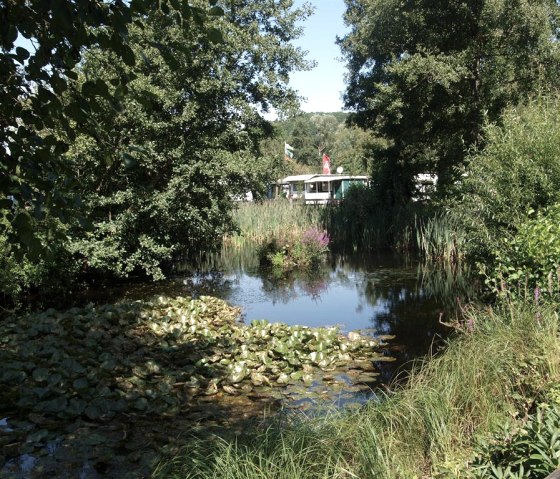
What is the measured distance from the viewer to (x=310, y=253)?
50.8 ft

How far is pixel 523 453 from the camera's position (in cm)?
232

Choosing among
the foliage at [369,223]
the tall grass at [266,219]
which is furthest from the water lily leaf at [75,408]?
the foliage at [369,223]

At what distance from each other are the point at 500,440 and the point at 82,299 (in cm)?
970

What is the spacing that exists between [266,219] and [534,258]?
13.1 m

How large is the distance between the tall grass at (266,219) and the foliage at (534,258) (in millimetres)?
10907

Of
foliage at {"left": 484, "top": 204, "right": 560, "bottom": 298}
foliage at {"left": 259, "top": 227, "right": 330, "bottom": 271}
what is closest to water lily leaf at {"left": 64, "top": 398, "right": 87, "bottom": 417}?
foliage at {"left": 484, "top": 204, "right": 560, "bottom": 298}

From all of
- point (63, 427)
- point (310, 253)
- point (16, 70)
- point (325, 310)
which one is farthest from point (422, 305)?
point (16, 70)

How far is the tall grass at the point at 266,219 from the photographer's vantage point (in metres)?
17.7

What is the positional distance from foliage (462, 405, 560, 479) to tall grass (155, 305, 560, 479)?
0.76 ft

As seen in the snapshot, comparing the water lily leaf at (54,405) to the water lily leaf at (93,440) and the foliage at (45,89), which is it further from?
the foliage at (45,89)

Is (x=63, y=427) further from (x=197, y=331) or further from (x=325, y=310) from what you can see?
(x=325, y=310)

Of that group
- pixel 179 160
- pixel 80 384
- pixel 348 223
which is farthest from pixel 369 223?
pixel 80 384

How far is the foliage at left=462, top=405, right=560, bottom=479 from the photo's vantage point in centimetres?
212

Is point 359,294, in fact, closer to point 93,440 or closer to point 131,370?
point 131,370
